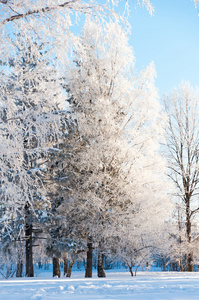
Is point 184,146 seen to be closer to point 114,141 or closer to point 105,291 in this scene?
point 114,141

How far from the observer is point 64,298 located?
441cm

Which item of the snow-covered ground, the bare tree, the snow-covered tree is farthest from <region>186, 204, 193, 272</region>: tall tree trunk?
the snow-covered ground

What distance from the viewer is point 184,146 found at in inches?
704

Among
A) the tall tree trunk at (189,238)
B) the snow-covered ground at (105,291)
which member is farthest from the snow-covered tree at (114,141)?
the tall tree trunk at (189,238)

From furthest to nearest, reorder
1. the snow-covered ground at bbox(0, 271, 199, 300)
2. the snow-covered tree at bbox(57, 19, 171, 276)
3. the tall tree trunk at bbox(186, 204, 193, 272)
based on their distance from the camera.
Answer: the tall tree trunk at bbox(186, 204, 193, 272), the snow-covered tree at bbox(57, 19, 171, 276), the snow-covered ground at bbox(0, 271, 199, 300)

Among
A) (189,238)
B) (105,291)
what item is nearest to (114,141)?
(105,291)

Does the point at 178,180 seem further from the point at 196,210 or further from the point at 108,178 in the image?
the point at 108,178

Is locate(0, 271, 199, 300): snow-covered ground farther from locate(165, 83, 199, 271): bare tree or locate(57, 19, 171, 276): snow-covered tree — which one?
locate(165, 83, 199, 271): bare tree

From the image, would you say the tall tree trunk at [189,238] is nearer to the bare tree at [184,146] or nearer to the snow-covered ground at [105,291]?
the bare tree at [184,146]

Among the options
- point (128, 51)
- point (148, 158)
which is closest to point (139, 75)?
point (128, 51)

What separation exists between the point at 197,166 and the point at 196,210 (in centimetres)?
264

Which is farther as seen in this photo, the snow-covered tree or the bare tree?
the bare tree

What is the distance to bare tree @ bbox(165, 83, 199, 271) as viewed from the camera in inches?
677

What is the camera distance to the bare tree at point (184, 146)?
1720 cm
